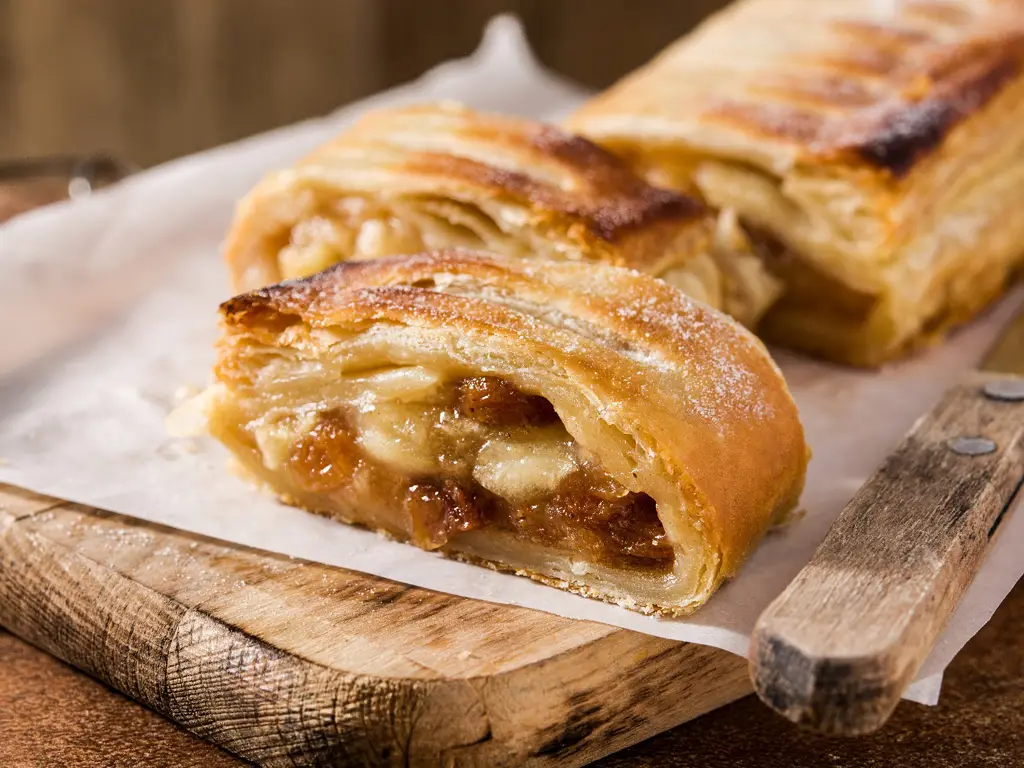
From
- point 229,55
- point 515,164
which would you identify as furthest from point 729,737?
point 229,55

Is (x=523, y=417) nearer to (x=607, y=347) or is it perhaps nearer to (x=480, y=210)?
(x=607, y=347)

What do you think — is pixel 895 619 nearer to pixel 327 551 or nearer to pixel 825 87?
pixel 327 551

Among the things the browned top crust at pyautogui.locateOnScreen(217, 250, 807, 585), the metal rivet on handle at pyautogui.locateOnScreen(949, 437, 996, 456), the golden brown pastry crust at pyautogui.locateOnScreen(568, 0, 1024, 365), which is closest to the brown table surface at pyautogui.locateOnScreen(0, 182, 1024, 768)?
the browned top crust at pyautogui.locateOnScreen(217, 250, 807, 585)

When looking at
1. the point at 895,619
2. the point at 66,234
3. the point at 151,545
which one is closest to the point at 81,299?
the point at 66,234

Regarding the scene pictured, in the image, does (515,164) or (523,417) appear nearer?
(523,417)

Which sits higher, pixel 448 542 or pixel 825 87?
pixel 825 87

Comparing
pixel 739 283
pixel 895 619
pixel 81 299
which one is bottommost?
pixel 81 299

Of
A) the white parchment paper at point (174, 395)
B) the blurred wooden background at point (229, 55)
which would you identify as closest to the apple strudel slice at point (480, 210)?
the white parchment paper at point (174, 395)
